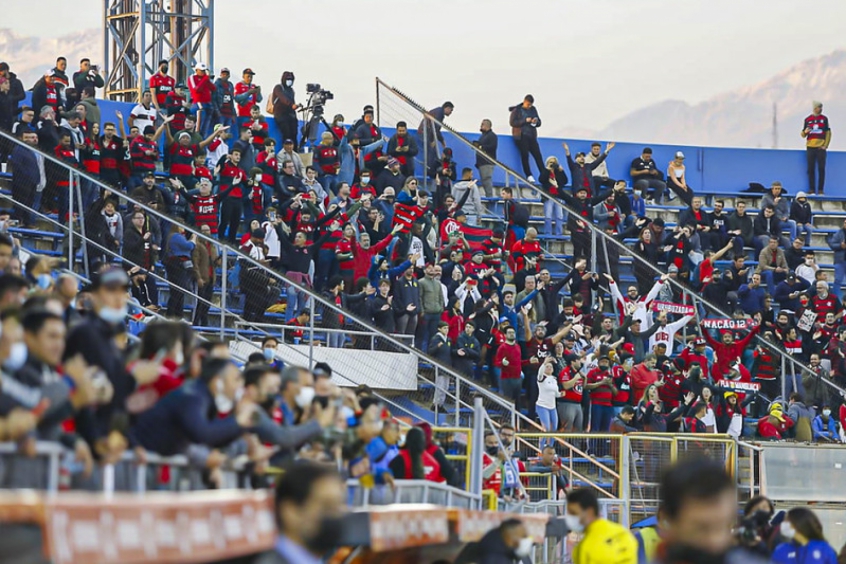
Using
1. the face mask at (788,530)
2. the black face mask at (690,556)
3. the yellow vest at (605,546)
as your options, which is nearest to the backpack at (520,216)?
the face mask at (788,530)

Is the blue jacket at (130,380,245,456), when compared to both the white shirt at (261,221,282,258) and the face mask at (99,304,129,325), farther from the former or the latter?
the white shirt at (261,221,282,258)

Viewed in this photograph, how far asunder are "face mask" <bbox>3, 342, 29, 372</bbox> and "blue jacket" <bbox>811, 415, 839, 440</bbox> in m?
16.3

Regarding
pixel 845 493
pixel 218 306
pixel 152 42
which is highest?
pixel 152 42

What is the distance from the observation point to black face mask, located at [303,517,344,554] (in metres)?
4.67

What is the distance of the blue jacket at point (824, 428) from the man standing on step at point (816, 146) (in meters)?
9.99

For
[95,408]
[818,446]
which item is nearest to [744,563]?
[95,408]

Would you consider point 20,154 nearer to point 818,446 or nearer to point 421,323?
point 421,323

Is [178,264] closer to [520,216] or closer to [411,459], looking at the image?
[411,459]

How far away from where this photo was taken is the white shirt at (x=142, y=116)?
22.7 m

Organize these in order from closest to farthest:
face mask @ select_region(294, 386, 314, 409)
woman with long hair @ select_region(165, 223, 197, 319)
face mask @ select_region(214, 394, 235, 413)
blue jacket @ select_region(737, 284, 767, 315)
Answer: face mask @ select_region(214, 394, 235, 413)
face mask @ select_region(294, 386, 314, 409)
woman with long hair @ select_region(165, 223, 197, 319)
blue jacket @ select_region(737, 284, 767, 315)

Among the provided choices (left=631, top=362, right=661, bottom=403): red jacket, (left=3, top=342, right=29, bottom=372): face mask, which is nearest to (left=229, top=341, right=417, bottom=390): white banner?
(left=631, top=362, right=661, bottom=403): red jacket

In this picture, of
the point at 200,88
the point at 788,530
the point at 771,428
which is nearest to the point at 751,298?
the point at 771,428

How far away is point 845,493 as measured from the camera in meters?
19.6

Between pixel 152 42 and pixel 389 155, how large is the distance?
18.0 ft
